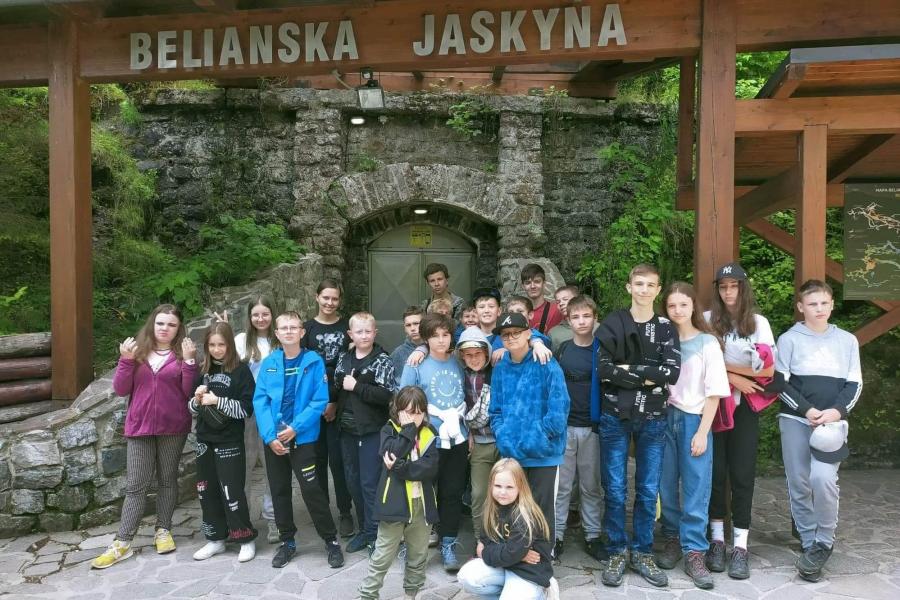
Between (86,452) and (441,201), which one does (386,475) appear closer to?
(86,452)

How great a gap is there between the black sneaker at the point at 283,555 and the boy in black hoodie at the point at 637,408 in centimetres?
189

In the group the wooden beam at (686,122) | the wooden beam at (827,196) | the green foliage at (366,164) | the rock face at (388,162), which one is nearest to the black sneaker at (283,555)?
the wooden beam at (827,196)

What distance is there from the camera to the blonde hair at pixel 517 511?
10.0 ft

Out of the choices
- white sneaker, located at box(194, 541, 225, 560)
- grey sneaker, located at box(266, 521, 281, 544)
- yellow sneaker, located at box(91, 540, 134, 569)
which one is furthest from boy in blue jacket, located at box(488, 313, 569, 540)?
yellow sneaker, located at box(91, 540, 134, 569)

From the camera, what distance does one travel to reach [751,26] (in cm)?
439

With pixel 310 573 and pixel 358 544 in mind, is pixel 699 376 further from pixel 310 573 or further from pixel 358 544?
pixel 310 573

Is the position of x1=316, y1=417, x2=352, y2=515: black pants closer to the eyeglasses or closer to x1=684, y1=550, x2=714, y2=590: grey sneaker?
the eyeglasses

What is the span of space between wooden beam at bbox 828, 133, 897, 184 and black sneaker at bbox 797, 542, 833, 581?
3081 mm

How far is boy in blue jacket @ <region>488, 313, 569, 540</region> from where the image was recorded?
346 cm

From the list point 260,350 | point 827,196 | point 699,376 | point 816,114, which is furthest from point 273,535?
point 827,196

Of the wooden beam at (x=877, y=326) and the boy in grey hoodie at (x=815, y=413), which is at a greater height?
the wooden beam at (x=877, y=326)

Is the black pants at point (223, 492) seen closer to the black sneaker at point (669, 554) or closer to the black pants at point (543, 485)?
the black pants at point (543, 485)

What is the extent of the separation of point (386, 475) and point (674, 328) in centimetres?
183

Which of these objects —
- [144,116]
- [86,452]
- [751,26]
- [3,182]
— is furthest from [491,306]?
[144,116]
